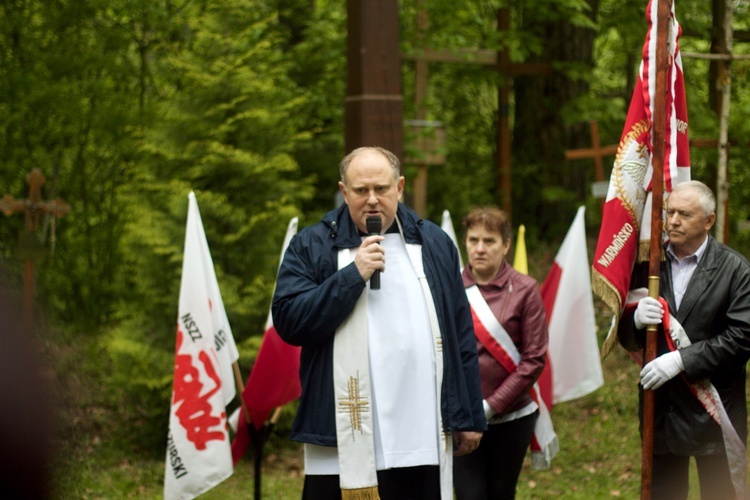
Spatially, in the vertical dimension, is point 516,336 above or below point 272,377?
above

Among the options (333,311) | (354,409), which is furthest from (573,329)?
(333,311)

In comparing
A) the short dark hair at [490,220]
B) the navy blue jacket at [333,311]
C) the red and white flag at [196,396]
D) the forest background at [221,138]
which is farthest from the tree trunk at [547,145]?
the navy blue jacket at [333,311]

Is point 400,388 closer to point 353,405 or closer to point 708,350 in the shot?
point 353,405

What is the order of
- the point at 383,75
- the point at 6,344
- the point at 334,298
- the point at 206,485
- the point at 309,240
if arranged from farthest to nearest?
the point at 383,75
the point at 206,485
the point at 309,240
the point at 334,298
the point at 6,344

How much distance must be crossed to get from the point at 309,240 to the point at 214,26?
517 cm

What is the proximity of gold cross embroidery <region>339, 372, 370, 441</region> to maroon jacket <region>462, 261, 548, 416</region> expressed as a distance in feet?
4.16

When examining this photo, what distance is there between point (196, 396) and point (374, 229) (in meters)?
2.17

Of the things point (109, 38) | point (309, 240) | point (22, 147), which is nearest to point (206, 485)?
point (309, 240)

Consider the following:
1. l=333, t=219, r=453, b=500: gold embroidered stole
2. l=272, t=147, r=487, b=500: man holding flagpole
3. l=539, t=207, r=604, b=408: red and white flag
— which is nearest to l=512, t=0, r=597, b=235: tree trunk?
l=539, t=207, r=604, b=408: red and white flag

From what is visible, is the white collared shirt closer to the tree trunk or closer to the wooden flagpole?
the wooden flagpole

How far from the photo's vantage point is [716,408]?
Result: 4.39 meters

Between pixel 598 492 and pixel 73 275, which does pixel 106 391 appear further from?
pixel 598 492

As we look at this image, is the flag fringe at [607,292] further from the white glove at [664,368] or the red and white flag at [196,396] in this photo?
the red and white flag at [196,396]

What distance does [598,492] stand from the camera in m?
7.46
